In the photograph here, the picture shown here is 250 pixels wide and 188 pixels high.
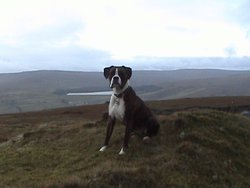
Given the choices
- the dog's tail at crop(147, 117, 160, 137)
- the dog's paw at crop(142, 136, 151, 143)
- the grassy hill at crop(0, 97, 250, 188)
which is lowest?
the grassy hill at crop(0, 97, 250, 188)

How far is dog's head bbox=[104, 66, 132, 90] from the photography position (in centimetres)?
1229

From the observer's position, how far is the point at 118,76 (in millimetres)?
12266

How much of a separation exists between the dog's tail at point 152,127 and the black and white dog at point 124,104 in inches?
3.9

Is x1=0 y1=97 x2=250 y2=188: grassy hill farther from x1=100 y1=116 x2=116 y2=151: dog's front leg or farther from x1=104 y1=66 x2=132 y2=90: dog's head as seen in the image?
x1=104 y1=66 x2=132 y2=90: dog's head

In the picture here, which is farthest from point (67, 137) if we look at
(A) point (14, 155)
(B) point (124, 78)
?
(B) point (124, 78)

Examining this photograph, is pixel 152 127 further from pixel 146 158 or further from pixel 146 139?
pixel 146 158

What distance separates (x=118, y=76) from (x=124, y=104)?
2.97 feet

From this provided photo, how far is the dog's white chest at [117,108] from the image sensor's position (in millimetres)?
12766

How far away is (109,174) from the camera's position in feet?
34.4

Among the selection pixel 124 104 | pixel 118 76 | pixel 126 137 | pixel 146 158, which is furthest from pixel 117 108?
pixel 146 158

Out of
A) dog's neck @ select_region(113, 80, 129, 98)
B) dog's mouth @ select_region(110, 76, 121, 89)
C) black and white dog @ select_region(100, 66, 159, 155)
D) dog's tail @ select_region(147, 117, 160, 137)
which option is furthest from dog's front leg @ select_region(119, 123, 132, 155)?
dog's mouth @ select_region(110, 76, 121, 89)

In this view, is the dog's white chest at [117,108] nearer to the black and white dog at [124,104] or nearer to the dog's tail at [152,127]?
the black and white dog at [124,104]

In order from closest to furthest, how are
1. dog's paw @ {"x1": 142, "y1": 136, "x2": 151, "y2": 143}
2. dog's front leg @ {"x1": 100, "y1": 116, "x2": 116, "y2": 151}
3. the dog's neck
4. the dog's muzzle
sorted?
the dog's muzzle
the dog's neck
dog's front leg @ {"x1": 100, "y1": 116, "x2": 116, "y2": 151}
dog's paw @ {"x1": 142, "y1": 136, "x2": 151, "y2": 143}

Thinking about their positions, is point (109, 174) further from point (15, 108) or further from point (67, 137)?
point (15, 108)
